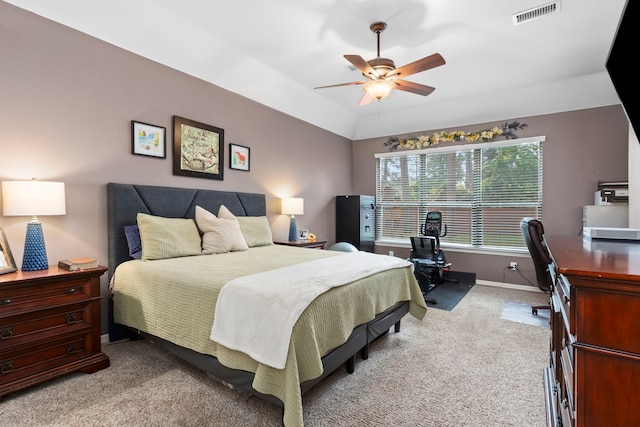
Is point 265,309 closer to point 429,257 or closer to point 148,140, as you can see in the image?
point 148,140

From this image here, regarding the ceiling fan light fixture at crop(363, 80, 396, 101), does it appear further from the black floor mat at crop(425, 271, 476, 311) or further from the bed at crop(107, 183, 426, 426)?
the black floor mat at crop(425, 271, 476, 311)

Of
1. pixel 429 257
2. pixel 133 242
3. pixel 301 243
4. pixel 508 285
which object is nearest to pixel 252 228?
pixel 301 243

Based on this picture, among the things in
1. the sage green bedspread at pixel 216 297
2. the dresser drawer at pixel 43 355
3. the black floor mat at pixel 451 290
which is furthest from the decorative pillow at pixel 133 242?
the black floor mat at pixel 451 290

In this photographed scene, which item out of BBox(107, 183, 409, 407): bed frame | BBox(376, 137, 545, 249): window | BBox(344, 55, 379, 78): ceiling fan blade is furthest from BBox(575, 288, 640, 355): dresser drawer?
BBox(376, 137, 545, 249): window

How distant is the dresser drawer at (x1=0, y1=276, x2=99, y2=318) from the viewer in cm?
200

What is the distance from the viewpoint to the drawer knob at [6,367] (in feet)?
6.50

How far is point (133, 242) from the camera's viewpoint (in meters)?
2.95

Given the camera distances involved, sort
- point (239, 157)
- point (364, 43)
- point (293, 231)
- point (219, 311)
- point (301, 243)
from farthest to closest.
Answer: point (293, 231), point (301, 243), point (239, 157), point (364, 43), point (219, 311)

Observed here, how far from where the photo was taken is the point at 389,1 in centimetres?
279

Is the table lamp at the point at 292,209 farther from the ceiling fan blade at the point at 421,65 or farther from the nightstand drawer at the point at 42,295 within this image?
the nightstand drawer at the point at 42,295

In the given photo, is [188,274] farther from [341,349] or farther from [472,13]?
[472,13]

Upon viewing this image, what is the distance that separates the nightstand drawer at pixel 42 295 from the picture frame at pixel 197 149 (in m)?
1.58

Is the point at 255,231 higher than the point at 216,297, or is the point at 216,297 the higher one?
the point at 255,231

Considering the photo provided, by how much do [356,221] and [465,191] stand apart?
1.98 m
